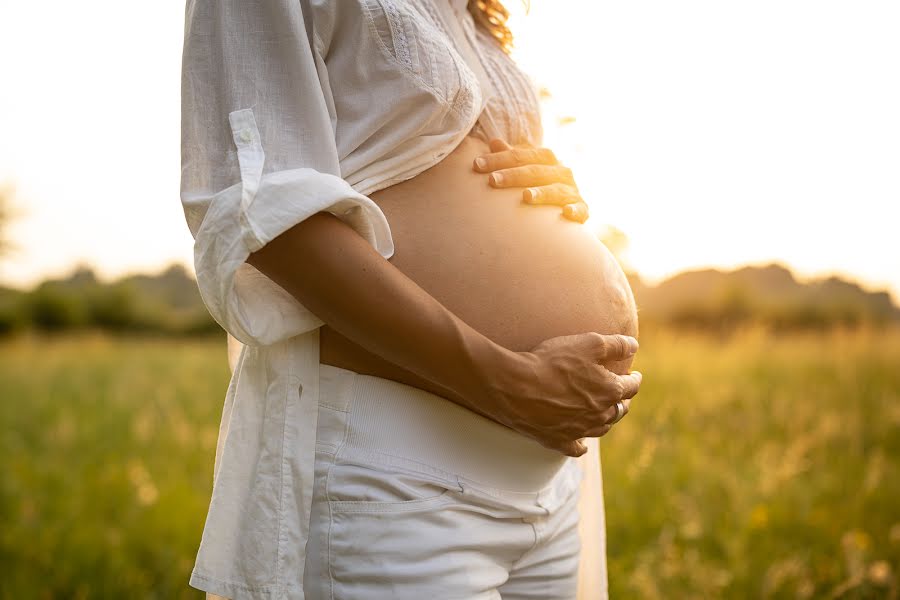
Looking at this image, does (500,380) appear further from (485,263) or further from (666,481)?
(666,481)

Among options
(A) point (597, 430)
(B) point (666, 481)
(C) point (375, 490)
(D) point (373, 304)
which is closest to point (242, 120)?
(D) point (373, 304)

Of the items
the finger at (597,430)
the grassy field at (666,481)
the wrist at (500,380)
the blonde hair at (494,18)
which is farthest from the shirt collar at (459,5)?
the grassy field at (666,481)

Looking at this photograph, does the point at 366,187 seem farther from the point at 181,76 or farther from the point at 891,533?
the point at 891,533

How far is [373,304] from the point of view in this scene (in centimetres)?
93

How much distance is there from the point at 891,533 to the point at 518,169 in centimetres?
300

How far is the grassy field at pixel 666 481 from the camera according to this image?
9.02ft

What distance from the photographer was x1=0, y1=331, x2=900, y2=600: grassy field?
2750 mm

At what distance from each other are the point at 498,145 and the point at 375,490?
0.64 metres

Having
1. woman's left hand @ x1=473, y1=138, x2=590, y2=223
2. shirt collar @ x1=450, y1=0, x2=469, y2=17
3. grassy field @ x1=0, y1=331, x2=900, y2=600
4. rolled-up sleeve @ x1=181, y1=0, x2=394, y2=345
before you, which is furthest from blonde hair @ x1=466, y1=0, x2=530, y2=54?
grassy field @ x1=0, y1=331, x2=900, y2=600

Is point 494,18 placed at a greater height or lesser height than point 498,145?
greater

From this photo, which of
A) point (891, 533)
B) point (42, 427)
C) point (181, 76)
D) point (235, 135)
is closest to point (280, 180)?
point (235, 135)

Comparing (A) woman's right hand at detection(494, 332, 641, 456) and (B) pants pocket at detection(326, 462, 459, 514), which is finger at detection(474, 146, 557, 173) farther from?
(B) pants pocket at detection(326, 462, 459, 514)

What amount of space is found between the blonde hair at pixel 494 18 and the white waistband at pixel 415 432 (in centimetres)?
82

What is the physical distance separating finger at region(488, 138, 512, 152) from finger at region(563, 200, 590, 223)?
0.15 meters
